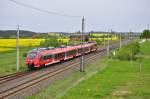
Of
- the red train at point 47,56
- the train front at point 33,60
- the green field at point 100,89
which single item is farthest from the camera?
the red train at point 47,56

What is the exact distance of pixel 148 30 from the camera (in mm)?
166875

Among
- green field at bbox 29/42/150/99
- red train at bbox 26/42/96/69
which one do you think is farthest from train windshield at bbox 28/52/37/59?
green field at bbox 29/42/150/99

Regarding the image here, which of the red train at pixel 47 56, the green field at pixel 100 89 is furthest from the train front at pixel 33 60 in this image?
the green field at pixel 100 89

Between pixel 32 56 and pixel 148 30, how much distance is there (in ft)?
421

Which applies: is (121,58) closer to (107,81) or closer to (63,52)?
(63,52)

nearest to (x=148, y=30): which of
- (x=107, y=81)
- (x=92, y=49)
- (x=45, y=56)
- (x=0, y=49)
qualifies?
(x=92, y=49)

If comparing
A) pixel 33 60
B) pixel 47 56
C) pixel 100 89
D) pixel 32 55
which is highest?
pixel 32 55

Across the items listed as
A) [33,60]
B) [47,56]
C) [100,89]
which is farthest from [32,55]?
[100,89]

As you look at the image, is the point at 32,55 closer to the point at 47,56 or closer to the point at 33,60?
the point at 33,60

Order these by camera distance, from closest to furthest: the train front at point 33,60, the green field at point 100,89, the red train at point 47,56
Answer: the green field at point 100,89, the train front at point 33,60, the red train at point 47,56

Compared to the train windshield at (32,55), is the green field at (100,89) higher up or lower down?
lower down

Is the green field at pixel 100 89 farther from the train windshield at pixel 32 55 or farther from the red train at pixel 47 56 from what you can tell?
the train windshield at pixel 32 55

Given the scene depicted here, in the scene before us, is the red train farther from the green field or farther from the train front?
the green field

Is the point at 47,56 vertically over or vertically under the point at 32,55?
under
